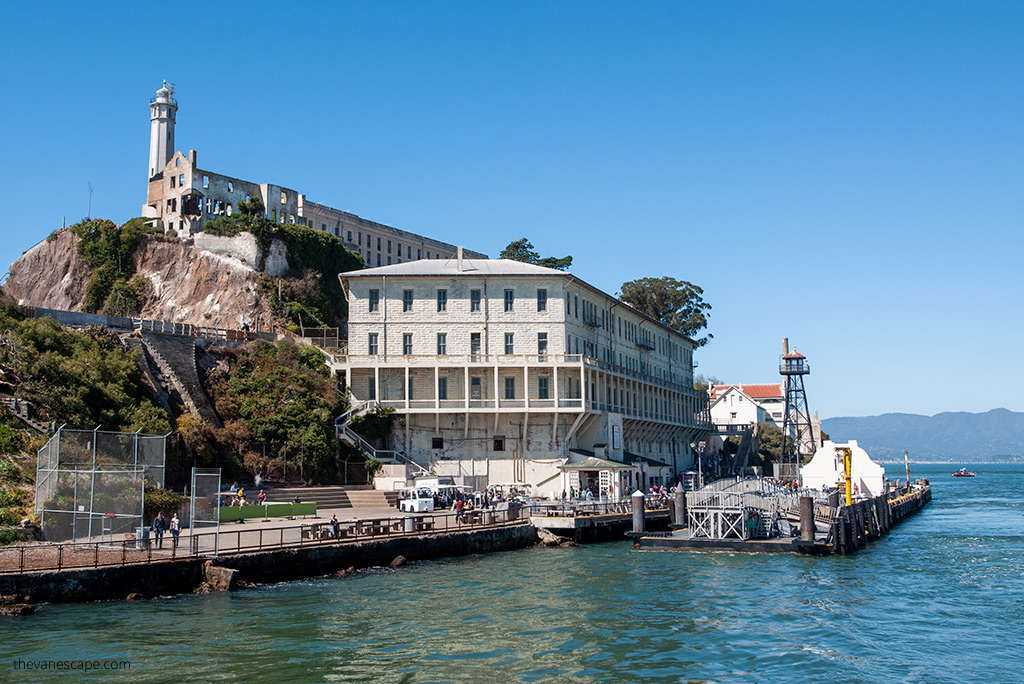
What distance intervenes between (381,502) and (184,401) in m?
11.5

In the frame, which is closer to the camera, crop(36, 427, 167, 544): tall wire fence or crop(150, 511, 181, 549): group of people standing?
crop(36, 427, 167, 544): tall wire fence

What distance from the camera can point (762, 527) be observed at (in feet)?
132

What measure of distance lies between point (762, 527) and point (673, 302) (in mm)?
60086

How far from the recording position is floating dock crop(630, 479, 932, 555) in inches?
1500

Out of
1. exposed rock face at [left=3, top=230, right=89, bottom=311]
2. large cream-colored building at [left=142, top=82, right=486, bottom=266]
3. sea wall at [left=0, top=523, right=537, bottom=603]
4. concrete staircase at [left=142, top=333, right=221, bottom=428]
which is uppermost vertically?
large cream-colored building at [left=142, top=82, right=486, bottom=266]

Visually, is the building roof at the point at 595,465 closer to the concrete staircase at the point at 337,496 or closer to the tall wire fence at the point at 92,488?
the concrete staircase at the point at 337,496

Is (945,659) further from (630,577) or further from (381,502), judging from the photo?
(381,502)

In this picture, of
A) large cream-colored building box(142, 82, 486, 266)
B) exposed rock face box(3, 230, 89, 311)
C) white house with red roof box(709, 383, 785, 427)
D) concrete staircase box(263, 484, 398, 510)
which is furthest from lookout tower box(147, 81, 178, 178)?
white house with red roof box(709, 383, 785, 427)

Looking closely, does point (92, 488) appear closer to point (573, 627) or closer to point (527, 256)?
point (573, 627)

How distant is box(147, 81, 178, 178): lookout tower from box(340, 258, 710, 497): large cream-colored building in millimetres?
37675

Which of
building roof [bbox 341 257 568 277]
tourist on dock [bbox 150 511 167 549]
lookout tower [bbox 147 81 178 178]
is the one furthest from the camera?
lookout tower [bbox 147 81 178 178]

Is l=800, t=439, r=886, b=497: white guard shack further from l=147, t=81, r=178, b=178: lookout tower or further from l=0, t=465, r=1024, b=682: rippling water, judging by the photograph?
l=147, t=81, r=178, b=178: lookout tower

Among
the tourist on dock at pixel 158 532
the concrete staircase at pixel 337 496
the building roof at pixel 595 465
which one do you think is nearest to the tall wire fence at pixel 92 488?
the tourist on dock at pixel 158 532

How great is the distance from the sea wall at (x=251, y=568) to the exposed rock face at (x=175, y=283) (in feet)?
104
